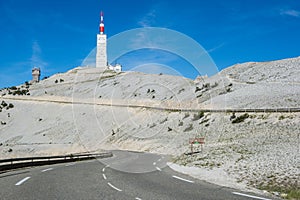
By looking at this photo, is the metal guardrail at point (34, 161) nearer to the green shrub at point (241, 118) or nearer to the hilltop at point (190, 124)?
the hilltop at point (190, 124)

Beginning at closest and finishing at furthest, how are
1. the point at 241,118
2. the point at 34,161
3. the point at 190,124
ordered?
the point at 34,161 → the point at 241,118 → the point at 190,124

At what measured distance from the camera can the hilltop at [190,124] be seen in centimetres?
1936

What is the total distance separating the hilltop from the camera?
762 inches

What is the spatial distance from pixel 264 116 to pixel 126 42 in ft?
97.5

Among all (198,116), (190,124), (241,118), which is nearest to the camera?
(241,118)

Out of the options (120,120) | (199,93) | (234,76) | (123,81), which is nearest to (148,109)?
(120,120)

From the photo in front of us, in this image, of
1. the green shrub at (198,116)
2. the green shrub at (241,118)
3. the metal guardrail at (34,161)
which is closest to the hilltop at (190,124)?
the green shrub at (198,116)

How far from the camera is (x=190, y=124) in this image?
5253 centimetres

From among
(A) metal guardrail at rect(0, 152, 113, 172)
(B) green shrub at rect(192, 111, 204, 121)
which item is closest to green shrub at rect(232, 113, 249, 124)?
(B) green shrub at rect(192, 111, 204, 121)

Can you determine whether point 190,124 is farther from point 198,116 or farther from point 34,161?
point 34,161

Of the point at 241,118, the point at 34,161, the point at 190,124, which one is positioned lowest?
the point at 34,161

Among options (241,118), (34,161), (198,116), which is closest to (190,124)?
(198,116)

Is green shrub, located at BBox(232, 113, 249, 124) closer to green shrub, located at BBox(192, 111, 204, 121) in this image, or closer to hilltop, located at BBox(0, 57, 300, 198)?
hilltop, located at BBox(0, 57, 300, 198)

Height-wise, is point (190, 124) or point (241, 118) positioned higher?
point (241, 118)
